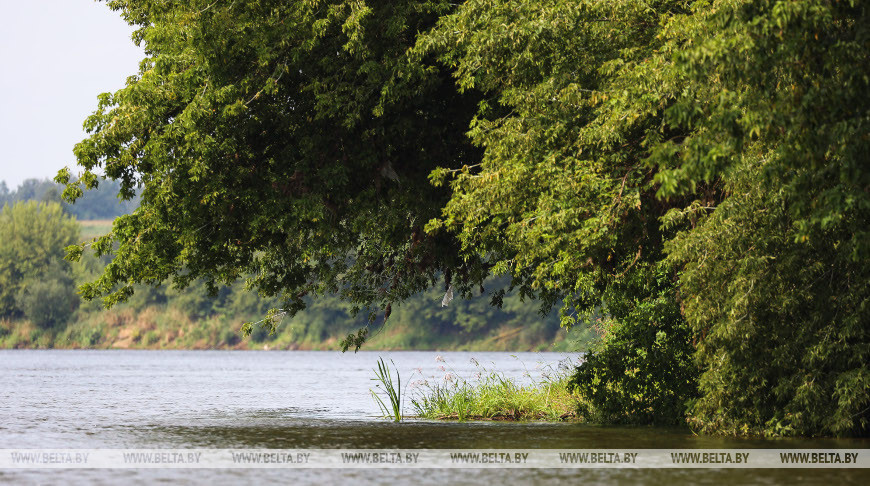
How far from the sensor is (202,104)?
21.8 metres

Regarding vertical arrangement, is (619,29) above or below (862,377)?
above

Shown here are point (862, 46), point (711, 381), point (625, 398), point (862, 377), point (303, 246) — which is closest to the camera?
point (862, 46)

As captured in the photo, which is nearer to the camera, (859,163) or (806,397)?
(859,163)

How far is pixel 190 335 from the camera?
131 m

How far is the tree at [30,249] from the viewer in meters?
124

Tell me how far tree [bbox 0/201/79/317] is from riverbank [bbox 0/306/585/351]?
380 centimetres

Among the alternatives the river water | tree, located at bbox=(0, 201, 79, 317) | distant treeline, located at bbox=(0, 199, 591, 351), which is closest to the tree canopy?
the river water

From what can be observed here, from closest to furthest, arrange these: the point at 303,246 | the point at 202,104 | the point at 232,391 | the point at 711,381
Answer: the point at 711,381, the point at 202,104, the point at 303,246, the point at 232,391

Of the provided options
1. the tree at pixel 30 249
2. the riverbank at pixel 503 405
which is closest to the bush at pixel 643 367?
the riverbank at pixel 503 405

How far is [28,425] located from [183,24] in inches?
369

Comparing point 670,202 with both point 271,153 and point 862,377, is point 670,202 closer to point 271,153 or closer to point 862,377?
point 862,377

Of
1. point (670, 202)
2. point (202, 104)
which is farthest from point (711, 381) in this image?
point (202, 104)

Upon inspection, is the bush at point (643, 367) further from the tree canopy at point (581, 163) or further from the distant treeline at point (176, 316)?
the distant treeline at point (176, 316)

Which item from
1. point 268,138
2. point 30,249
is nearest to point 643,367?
point 268,138
